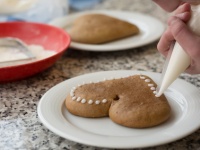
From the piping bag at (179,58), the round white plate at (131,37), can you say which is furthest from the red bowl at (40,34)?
the piping bag at (179,58)

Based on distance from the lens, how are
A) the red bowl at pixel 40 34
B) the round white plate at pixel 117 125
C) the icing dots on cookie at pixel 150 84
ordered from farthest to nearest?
the red bowl at pixel 40 34
the icing dots on cookie at pixel 150 84
the round white plate at pixel 117 125

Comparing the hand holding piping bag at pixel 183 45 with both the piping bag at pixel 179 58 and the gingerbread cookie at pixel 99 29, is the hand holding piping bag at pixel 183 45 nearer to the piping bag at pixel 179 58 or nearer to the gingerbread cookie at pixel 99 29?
the piping bag at pixel 179 58

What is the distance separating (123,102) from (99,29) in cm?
47

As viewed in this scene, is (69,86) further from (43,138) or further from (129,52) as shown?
(129,52)

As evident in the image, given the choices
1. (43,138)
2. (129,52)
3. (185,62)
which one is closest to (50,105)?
(43,138)

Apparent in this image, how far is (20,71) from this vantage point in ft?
2.83

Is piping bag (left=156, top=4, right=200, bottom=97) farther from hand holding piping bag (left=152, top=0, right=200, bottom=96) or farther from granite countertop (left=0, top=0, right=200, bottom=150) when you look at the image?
granite countertop (left=0, top=0, right=200, bottom=150)

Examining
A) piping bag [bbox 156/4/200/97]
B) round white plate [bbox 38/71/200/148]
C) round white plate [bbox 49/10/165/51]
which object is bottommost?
round white plate [bbox 49/10/165/51]

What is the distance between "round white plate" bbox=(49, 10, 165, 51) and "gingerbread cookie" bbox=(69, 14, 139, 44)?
2 centimetres

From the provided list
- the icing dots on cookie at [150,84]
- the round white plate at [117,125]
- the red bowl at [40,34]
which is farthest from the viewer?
the red bowl at [40,34]

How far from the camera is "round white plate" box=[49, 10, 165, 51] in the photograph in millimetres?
1042

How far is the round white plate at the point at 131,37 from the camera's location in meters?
1.04

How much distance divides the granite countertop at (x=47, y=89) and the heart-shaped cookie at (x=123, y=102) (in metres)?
0.05

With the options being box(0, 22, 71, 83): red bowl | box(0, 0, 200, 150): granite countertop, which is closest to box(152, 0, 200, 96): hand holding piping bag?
box(0, 0, 200, 150): granite countertop
